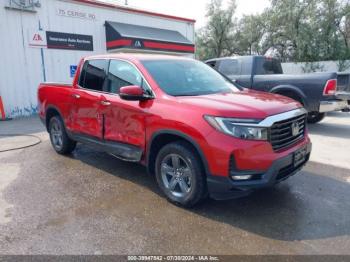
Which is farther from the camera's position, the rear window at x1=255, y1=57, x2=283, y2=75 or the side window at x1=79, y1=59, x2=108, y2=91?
the rear window at x1=255, y1=57, x2=283, y2=75

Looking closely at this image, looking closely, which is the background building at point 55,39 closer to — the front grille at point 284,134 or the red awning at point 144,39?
the red awning at point 144,39

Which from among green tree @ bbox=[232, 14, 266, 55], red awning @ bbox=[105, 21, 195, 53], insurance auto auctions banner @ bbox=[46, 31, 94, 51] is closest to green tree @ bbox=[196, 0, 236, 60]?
green tree @ bbox=[232, 14, 266, 55]

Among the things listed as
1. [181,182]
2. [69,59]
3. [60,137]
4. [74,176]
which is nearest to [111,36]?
[69,59]

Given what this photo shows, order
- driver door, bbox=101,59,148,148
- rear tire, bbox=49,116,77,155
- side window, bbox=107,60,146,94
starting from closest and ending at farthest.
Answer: driver door, bbox=101,59,148,148 < side window, bbox=107,60,146,94 < rear tire, bbox=49,116,77,155

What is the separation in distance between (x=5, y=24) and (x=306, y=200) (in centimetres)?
1190

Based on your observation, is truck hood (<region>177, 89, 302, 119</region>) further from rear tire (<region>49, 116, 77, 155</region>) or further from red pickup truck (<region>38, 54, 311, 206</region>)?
rear tire (<region>49, 116, 77, 155</region>)

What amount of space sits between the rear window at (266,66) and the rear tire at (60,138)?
5633 mm

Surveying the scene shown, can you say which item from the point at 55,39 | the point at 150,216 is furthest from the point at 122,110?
the point at 55,39

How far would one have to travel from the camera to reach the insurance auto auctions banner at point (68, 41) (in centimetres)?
Result: 1259

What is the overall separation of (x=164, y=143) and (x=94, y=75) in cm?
193

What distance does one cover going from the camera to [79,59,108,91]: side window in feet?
15.8

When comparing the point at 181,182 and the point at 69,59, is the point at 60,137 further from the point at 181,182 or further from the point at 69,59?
the point at 69,59

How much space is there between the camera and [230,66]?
937cm

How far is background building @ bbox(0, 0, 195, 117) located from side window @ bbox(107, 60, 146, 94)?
885 cm
